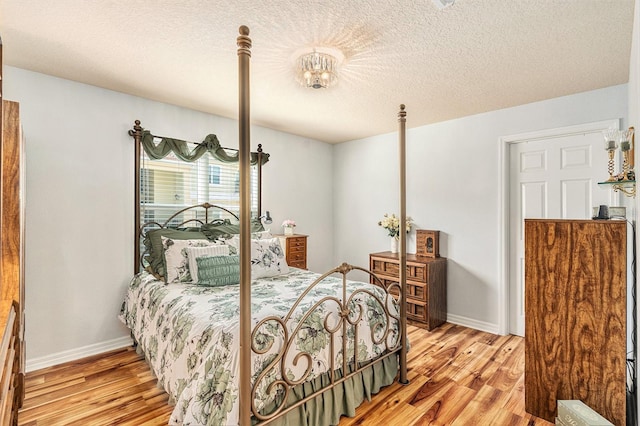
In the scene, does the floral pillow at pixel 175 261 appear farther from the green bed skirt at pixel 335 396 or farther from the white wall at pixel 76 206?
the green bed skirt at pixel 335 396

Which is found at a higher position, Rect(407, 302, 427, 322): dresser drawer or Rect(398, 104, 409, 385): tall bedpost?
Rect(398, 104, 409, 385): tall bedpost

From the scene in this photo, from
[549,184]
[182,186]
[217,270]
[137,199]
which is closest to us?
[217,270]

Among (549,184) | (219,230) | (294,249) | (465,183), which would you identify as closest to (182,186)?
(219,230)

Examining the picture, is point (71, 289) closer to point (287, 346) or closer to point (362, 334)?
point (287, 346)

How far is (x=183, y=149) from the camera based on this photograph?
334cm

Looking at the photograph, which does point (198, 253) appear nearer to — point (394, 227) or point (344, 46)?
point (344, 46)

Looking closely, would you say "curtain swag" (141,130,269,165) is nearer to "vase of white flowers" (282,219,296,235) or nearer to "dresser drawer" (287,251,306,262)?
"vase of white flowers" (282,219,296,235)

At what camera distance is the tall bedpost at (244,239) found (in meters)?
1.52

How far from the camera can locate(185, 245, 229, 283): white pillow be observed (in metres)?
2.70

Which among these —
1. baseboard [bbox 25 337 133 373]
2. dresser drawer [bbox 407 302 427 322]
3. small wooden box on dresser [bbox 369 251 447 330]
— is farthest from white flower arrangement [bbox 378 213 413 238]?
baseboard [bbox 25 337 133 373]

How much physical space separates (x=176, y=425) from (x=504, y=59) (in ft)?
10.3

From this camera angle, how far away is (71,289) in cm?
277

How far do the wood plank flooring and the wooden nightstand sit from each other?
1740mm

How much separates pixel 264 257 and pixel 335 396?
4.59ft
